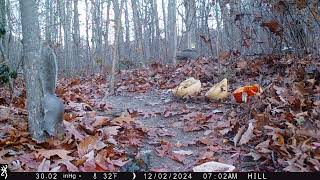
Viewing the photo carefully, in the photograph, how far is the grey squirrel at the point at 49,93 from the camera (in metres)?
3.67

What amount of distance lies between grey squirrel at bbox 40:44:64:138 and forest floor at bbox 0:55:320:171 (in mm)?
172

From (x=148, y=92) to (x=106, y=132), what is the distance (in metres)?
3.60

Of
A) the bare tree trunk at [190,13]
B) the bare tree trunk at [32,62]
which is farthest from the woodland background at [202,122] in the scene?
the bare tree trunk at [190,13]

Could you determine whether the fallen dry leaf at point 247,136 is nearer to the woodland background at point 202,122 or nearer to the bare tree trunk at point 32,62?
the woodland background at point 202,122

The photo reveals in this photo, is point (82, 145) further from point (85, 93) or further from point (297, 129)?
point (85, 93)

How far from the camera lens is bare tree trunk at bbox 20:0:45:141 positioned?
3.59 m

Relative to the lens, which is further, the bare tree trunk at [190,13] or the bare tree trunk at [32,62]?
the bare tree trunk at [190,13]

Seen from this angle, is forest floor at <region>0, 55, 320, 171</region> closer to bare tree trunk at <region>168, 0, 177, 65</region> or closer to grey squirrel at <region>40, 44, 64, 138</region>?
grey squirrel at <region>40, 44, 64, 138</region>

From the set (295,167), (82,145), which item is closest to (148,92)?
(82,145)

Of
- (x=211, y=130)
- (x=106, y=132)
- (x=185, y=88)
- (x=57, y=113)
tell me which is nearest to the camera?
(x=57, y=113)

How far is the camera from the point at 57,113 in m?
3.75

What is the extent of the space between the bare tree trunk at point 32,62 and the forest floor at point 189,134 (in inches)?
7.3

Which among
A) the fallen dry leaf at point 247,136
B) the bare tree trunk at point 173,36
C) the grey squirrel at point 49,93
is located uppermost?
the bare tree trunk at point 173,36

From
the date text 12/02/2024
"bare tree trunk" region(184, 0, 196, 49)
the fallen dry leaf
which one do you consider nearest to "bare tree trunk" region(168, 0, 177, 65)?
"bare tree trunk" region(184, 0, 196, 49)
